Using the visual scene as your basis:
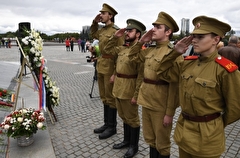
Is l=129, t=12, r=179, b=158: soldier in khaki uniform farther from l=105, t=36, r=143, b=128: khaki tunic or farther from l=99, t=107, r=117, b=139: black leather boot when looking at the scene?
l=99, t=107, r=117, b=139: black leather boot

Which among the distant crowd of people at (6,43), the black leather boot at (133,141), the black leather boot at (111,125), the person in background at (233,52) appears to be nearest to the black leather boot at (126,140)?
the black leather boot at (133,141)

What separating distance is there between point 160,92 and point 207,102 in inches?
32.4

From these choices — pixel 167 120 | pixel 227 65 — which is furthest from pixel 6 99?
pixel 227 65

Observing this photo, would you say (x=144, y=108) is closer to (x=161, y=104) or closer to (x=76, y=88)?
(x=161, y=104)

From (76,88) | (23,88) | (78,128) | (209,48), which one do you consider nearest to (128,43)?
(209,48)

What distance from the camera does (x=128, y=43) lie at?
138 inches

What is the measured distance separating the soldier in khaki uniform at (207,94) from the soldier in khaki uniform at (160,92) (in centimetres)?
48

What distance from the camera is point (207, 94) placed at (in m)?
1.91

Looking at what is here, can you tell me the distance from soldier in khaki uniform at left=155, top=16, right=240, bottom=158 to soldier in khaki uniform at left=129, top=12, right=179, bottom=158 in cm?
48

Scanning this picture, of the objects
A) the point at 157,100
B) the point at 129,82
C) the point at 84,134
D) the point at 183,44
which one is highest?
the point at 183,44

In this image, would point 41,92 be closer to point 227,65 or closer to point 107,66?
point 107,66

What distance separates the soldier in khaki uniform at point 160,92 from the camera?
2.59m

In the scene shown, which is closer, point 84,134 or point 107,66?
point 107,66

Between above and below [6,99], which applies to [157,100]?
above
